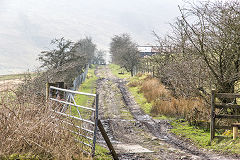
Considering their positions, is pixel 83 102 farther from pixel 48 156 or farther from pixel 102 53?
pixel 102 53

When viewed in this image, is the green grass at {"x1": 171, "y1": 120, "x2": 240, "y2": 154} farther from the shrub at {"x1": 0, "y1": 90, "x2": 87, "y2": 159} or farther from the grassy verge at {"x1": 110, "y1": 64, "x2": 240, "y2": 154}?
the shrub at {"x1": 0, "y1": 90, "x2": 87, "y2": 159}

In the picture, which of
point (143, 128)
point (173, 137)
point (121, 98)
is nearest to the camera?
point (173, 137)

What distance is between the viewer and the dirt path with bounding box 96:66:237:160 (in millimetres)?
8727

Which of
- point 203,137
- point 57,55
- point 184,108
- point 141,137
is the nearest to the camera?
point 203,137

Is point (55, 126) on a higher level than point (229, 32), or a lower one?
lower

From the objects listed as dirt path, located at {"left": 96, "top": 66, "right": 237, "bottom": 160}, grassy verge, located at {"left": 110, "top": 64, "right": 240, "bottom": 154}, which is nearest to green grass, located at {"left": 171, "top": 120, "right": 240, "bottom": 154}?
grassy verge, located at {"left": 110, "top": 64, "right": 240, "bottom": 154}

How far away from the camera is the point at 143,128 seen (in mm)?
12914

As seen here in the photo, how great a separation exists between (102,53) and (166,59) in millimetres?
97948

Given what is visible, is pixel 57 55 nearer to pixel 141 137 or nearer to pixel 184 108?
pixel 184 108

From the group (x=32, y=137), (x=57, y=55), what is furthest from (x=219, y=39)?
(x=57, y=55)

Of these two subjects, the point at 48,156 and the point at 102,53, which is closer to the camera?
the point at 48,156

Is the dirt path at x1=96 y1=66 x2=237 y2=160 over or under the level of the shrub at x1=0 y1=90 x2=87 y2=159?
under

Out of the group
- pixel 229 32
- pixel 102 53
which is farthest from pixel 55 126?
pixel 102 53

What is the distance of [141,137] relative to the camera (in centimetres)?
1139
